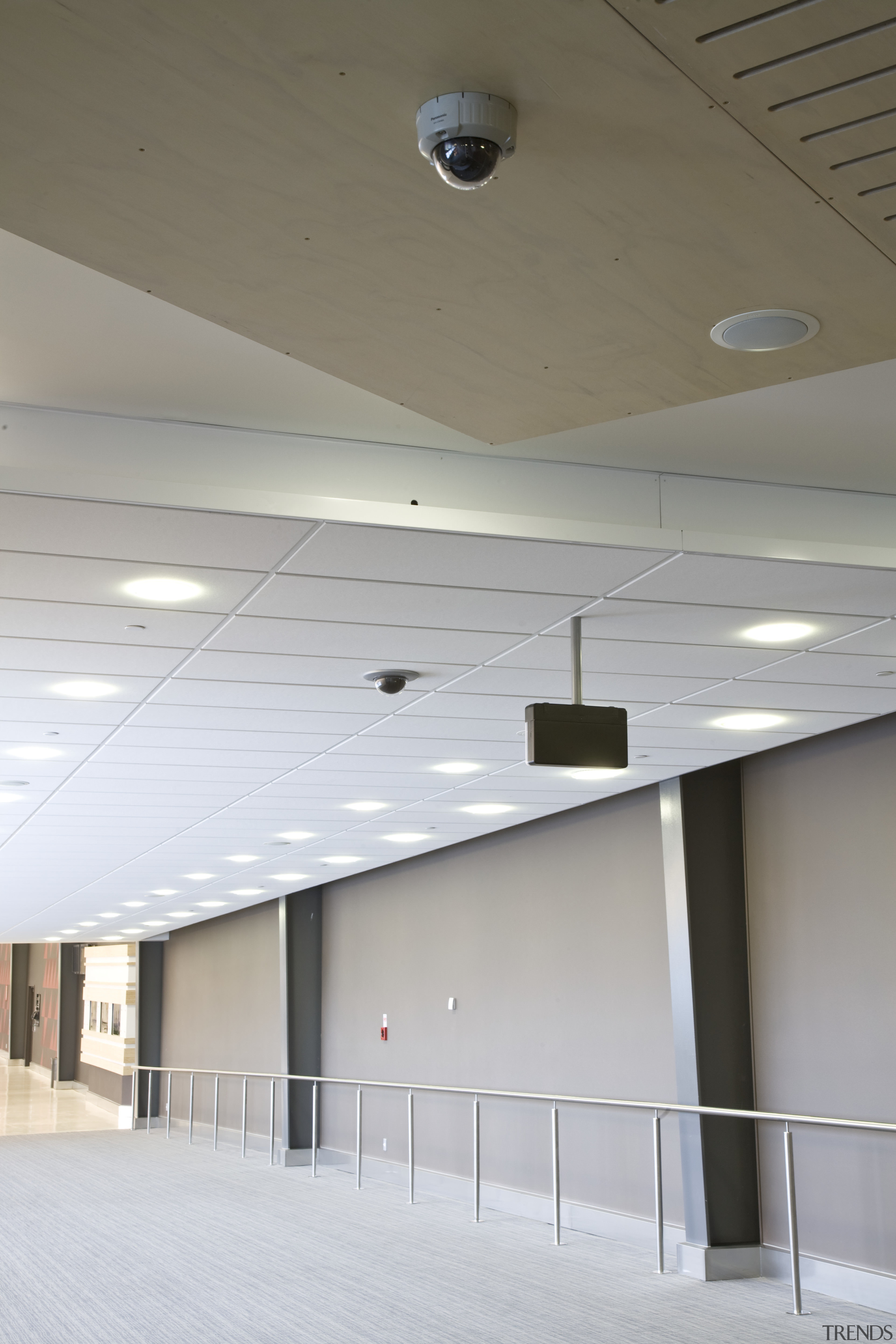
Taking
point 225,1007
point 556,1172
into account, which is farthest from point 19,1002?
point 556,1172

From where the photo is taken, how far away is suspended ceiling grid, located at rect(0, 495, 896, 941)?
4.20 m

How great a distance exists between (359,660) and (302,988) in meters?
10.8

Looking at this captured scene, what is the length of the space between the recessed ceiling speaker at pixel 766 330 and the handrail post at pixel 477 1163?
27.6 ft

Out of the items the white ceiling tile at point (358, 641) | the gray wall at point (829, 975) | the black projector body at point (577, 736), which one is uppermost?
the white ceiling tile at point (358, 641)

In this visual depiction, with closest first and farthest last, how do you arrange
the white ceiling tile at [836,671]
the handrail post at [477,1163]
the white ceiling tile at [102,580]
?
1. the white ceiling tile at [102,580]
2. the white ceiling tile at [836,671]
3. the handrail post at [477,1163]

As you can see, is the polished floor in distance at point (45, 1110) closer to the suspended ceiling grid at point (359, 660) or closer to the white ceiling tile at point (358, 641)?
the suspended ceiling grid at point (359, 660)

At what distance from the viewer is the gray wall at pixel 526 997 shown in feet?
29.8

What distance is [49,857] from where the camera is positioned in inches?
460

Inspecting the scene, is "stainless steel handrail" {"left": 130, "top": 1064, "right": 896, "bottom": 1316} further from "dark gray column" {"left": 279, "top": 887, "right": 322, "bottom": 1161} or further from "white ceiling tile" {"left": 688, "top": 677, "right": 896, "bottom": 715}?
"white ceiling tile" {"left": 688, "top": 677, "right": 896, "bottom": 715}

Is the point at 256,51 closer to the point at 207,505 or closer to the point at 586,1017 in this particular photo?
the point at 207,505

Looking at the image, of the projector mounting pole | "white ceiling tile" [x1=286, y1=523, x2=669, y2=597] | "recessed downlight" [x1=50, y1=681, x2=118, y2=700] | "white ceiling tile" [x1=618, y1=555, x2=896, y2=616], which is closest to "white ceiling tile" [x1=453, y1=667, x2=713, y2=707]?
the projector mounting pole

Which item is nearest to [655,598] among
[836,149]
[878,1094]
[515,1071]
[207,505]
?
[207,505]

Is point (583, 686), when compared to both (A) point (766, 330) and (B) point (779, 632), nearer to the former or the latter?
(B) point (779, 632)

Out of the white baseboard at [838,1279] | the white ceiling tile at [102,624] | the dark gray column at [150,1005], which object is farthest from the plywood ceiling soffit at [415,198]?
the dark gray column at [150,1005]
